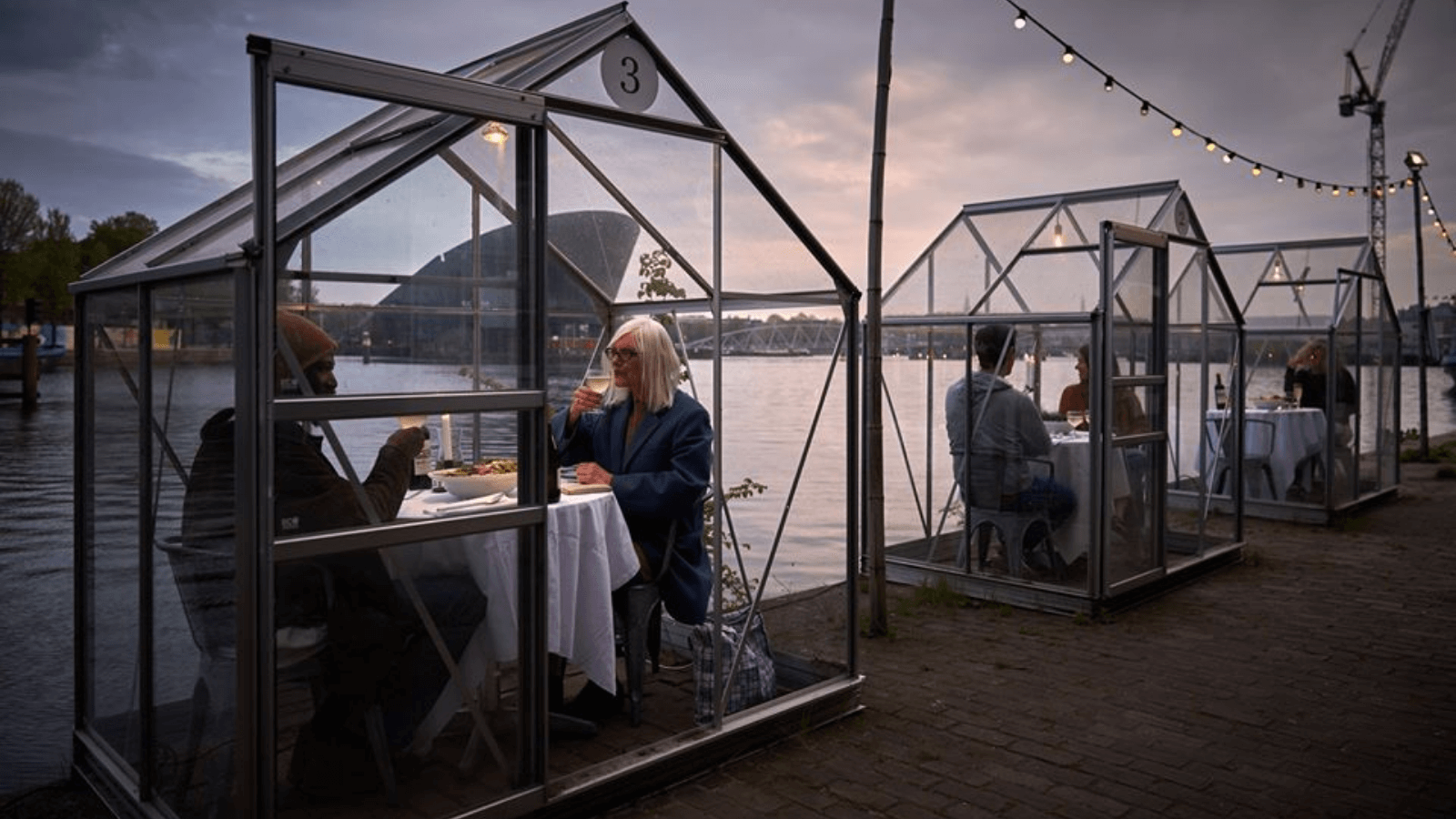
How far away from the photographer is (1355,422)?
11.6 m

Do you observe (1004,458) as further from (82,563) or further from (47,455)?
(47,455)

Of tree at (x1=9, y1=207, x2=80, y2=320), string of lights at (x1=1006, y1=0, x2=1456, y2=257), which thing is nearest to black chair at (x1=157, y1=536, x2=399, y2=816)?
string of lights at (x1=1006, y1=0, x2=1456, y2=257)

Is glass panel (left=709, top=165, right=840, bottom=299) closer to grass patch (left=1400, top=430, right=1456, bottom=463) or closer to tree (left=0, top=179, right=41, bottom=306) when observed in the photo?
grass patch (left=1400, top=430, right=1456, bottom=463)

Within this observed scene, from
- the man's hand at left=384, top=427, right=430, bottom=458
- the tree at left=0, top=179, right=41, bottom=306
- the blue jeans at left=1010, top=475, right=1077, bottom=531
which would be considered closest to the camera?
the man's hand at left=384, top=427, right=430, bottom=458

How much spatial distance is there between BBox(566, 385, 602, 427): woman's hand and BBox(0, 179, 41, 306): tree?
6931 cm

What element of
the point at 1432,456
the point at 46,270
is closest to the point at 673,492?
the point at 1432,456

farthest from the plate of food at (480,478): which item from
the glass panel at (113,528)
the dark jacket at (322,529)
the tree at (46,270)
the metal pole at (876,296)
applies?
the tree at (46,270)

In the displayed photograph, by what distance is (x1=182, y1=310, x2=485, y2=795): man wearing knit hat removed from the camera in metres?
3.04

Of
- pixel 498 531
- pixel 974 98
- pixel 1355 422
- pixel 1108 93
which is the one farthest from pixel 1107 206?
pixel 498 531

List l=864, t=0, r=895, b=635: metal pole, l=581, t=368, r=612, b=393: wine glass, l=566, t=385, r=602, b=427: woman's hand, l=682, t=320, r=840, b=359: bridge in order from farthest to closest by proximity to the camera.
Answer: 1. l=864, t=0, r=895, b=635: metal pole
2. l=566, t=385, r=602, b=427: woman's hand
3. l=581, t=368, r=612, b=393: wine glass
4. l=682, t=320, r=840, b=359: bridge

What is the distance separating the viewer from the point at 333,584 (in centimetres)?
316

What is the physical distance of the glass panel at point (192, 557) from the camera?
10.3ft

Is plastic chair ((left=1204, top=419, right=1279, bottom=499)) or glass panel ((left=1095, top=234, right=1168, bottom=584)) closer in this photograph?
glass panel ((left=1095, top=234, right=1168, bottom=584))

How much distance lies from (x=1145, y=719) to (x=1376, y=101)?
20495 millimetres
